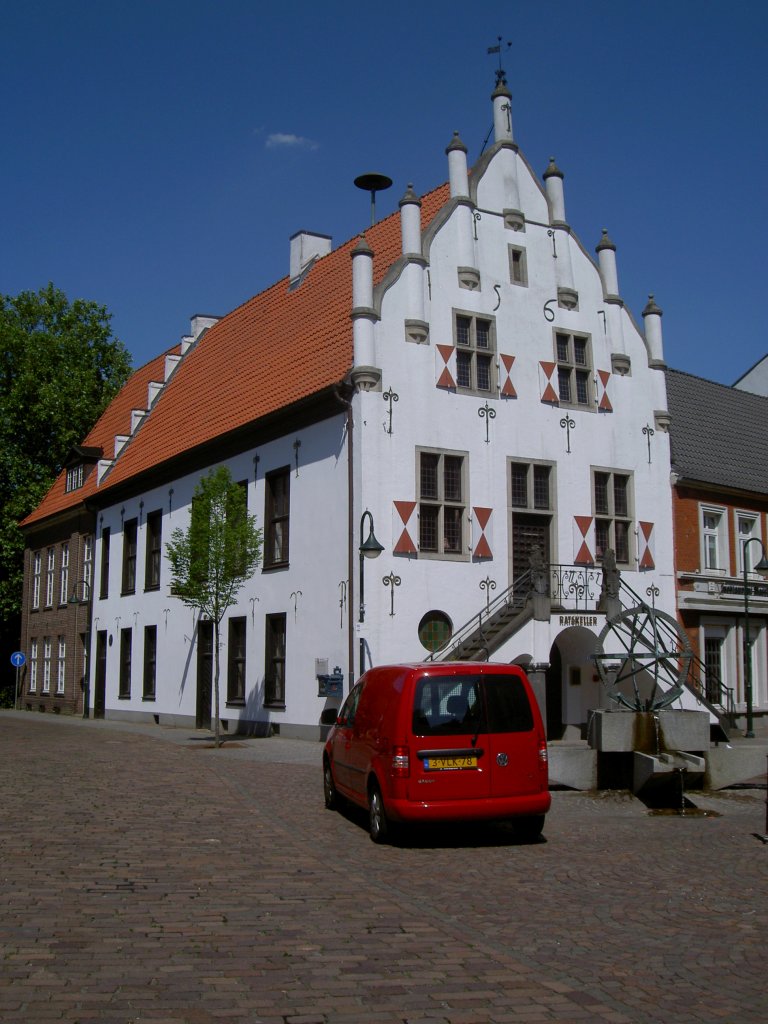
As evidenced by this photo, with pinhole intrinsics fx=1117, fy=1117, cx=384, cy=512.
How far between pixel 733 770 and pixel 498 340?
12.3 m

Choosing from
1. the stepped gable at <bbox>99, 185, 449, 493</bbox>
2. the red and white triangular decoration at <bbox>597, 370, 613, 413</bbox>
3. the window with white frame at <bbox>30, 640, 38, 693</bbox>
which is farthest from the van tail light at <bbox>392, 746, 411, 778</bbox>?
the window with white frame at <bbox>30, 640, 38, 693</bbox>

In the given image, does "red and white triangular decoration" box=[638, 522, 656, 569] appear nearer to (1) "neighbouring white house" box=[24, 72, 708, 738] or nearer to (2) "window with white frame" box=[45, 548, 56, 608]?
(1) "neighbouring white house" box=[24, 72, 708, 738]

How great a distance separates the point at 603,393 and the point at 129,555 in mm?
15696

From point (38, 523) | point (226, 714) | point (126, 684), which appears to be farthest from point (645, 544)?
point (38, 523)

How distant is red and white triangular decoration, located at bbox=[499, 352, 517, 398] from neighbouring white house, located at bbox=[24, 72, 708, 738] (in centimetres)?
9

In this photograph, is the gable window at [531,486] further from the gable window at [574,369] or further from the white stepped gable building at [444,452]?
the gable window at [574,369]

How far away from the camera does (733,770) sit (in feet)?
50.2

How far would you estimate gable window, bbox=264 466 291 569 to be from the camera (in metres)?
25.2

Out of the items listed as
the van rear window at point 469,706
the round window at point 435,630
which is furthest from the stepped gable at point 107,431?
the van rear window at point 469,706

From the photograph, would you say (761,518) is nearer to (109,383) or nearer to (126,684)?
(126,684)

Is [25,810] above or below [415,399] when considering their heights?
below

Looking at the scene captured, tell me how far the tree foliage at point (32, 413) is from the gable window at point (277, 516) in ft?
72.4

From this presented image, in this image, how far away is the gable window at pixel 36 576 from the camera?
4334 centimetres

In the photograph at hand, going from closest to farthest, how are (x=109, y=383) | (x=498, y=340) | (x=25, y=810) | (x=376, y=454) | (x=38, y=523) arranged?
(x=25, y=810), (x=376, y=454), (x=498, y=340), (x=38, y=523), (x=109, y=383)
